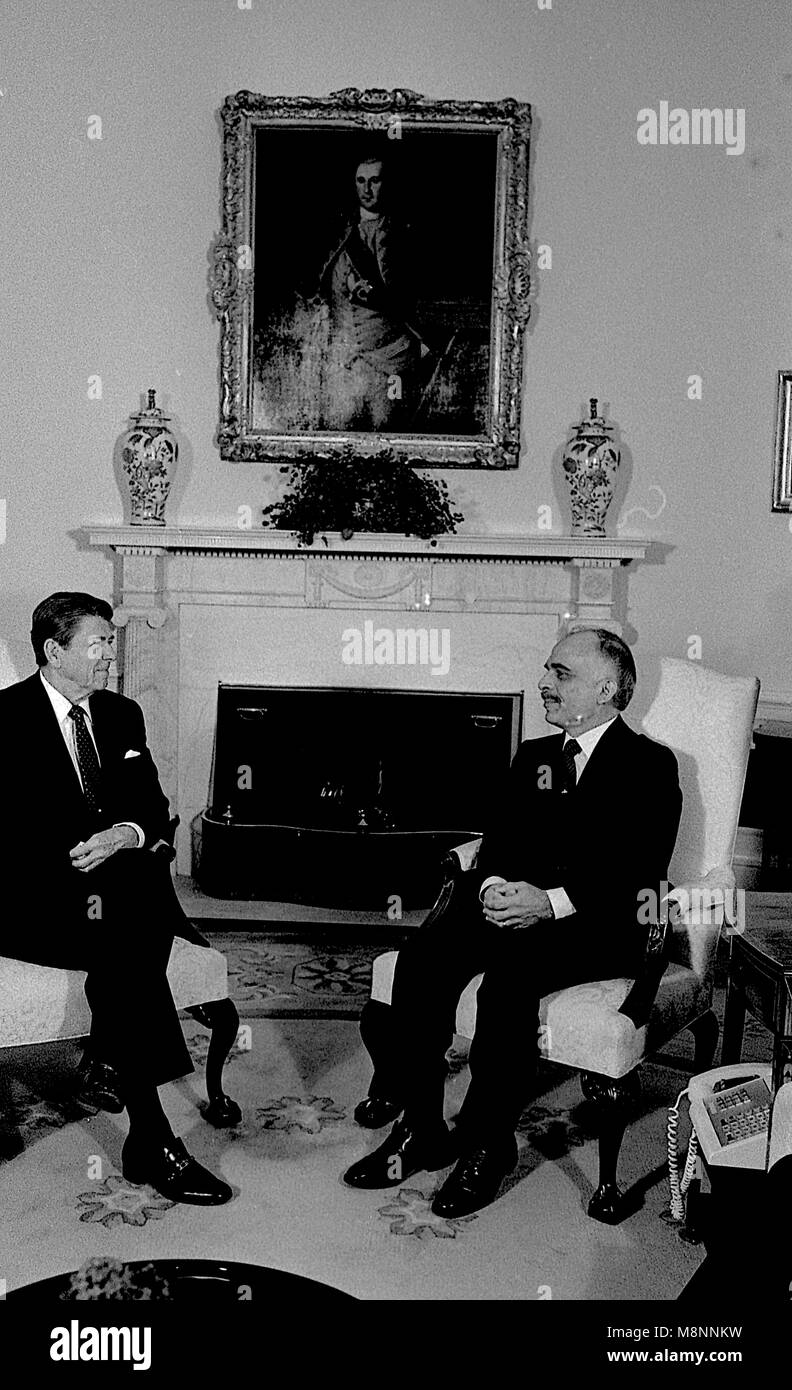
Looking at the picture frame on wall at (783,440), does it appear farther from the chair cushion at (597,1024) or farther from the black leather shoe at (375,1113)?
the black leather shoe at (375,1113)

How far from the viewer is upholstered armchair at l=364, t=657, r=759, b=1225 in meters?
3.04

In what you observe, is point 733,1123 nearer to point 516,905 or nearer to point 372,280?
point 516,905

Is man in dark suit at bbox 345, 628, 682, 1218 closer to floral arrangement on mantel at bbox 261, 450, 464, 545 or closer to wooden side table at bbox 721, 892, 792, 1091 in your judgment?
wooden side table at bbox 721, 892, 792, 1091

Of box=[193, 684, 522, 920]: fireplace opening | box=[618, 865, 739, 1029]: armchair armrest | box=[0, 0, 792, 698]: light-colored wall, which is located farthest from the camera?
box=[0, 0, 792, 698]: light-colored wall

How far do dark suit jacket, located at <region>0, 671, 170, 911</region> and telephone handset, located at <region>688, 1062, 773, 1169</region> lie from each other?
1570 mm

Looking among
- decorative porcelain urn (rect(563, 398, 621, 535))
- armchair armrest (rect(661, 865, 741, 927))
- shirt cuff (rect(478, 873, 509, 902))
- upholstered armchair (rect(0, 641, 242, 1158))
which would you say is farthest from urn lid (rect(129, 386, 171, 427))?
armchair armrest (rect(661, 865, 741, 927))

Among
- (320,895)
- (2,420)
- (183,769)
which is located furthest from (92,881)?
(2,420)

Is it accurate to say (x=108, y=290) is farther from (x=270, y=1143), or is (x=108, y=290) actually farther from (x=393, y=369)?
(x=270, y=1143)

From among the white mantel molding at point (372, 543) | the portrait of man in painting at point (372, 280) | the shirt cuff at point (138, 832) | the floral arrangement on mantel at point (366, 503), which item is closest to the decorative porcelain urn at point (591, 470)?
the white mantel molding at point (372, 543)

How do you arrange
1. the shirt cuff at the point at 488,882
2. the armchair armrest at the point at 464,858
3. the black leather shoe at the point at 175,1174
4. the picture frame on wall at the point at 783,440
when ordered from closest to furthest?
the black leather shoe at the point at 175,1174 → the shirt cuff at the point at 488,882 → the armchair armrest at the point at 464,858 → the picture frame on wall at the point at 783,440

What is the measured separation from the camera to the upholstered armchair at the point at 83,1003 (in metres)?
3.07

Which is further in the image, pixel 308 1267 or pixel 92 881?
pixel 92 881

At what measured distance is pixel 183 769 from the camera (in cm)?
613

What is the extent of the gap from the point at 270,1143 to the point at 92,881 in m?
0.82
